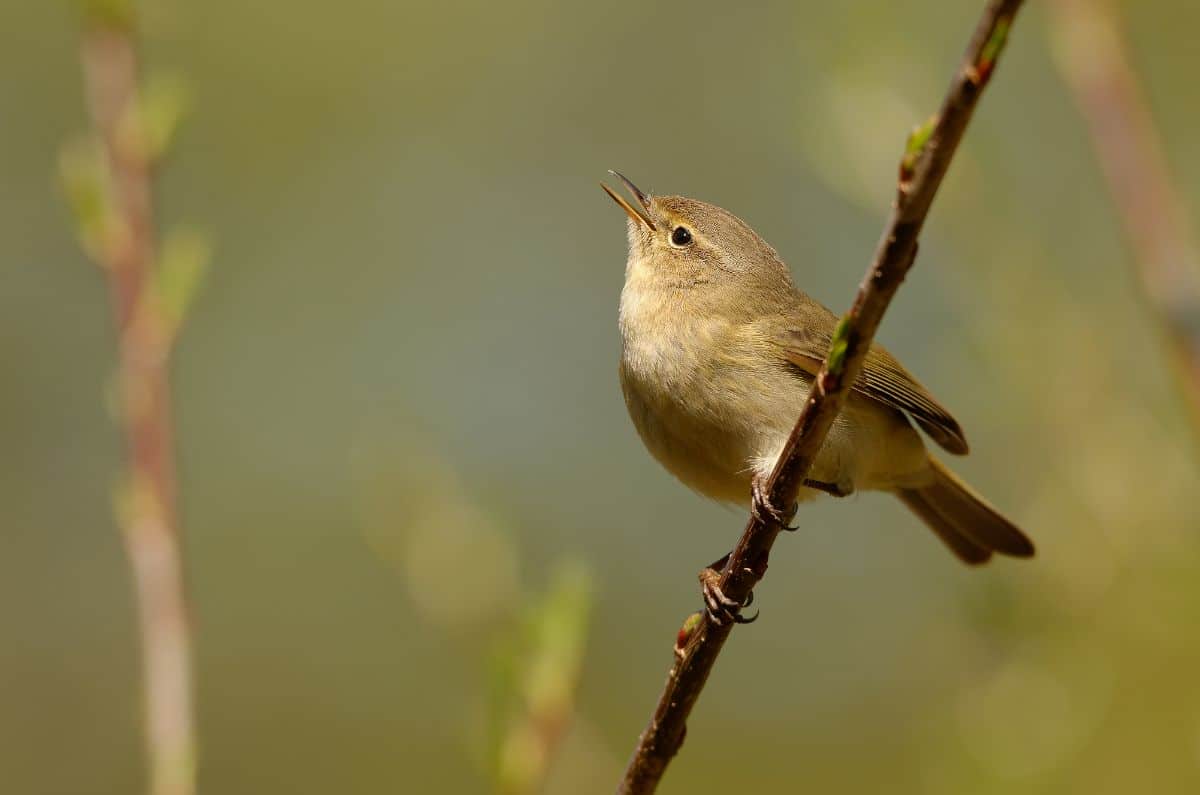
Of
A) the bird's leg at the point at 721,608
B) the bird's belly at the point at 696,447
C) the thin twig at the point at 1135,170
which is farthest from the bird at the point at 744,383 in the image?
the thin twig at the point at 1135,170

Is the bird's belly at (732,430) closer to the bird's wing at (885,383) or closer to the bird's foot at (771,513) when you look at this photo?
the bird's wing at (885,383)

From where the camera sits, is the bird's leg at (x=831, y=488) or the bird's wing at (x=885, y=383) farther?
the bird's wing at (x=885, y=383)

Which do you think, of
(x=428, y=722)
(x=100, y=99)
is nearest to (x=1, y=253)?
(x=428, y=722)

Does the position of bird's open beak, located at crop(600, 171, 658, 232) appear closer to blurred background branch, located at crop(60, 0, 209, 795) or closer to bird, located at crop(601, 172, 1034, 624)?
bird, located at crop(601, 172, 1034, 624)

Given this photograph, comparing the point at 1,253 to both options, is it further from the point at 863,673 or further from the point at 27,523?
the point at 863,673

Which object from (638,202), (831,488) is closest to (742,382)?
(831,488)

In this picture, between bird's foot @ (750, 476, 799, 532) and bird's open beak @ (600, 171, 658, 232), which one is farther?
bird's open beak @ (600, 171, 658, 232)

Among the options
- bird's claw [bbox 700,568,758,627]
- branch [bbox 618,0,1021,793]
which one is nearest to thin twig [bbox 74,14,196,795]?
branch [bbox 618,0,1021,793]
